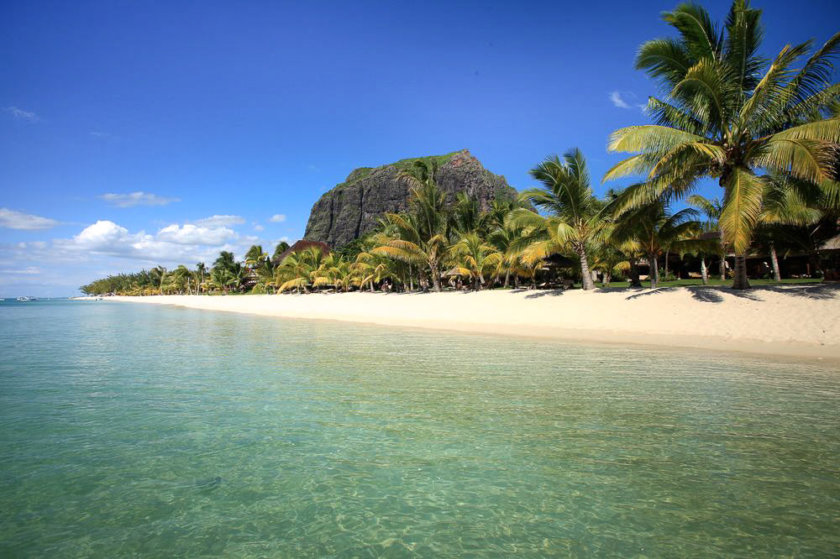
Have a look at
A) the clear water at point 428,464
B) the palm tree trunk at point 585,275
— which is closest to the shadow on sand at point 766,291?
the palm tree trunk at point 585,275

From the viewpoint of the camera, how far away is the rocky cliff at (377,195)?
134 metres

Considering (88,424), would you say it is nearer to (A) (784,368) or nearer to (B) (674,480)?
(B) (674,480)

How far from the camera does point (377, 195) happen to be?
143 meters

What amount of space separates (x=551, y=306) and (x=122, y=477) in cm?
1637

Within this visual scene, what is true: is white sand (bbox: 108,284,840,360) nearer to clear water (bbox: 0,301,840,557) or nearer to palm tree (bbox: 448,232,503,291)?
clear water (bbox: 0,301,840,557)

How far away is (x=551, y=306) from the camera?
17.8 metres

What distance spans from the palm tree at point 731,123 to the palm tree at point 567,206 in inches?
193

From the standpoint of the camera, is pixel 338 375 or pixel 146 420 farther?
pixel 338 375

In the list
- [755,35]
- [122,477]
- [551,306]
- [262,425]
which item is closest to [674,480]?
[262,425]

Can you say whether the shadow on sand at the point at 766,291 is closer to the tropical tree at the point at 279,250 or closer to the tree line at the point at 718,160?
the tree line at the point at 718,160

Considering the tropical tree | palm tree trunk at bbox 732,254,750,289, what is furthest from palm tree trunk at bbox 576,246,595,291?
the tropical tree

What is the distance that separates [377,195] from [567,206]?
417 ft

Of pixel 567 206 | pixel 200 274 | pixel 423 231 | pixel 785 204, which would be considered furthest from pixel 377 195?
pixel 785 204

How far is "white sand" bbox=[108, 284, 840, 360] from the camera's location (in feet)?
35.0
